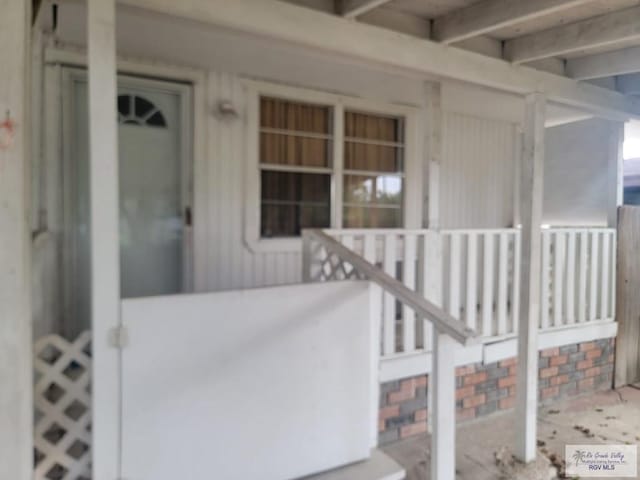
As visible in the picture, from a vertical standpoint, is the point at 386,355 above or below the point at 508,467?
above

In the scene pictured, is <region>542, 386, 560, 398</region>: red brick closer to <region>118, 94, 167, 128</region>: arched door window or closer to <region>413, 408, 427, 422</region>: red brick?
<region>413, 408, 427, 422</region>: red brick

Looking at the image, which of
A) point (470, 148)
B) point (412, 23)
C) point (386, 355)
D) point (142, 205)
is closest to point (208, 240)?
point (142, 205)

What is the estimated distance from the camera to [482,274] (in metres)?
4.02

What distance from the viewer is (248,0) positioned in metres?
2.29

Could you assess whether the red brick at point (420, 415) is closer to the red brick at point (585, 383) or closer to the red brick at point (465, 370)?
the red brick at point (465, 370)

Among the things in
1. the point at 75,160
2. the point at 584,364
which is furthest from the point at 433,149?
the point at 584,364

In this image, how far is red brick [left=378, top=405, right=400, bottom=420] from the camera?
11.1 feet

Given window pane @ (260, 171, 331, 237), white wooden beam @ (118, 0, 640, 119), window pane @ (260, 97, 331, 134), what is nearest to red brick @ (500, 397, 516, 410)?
window pane @ (260, 171, 331, 237)

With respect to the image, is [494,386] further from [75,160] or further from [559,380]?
[75,160]

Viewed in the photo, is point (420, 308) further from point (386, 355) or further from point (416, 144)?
point (416, 144)

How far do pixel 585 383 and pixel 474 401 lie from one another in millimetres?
1605

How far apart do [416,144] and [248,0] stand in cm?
304

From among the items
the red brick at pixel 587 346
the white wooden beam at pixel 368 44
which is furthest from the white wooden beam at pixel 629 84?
the red brick at pixel 587 346

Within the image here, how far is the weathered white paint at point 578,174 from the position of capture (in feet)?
17.1
